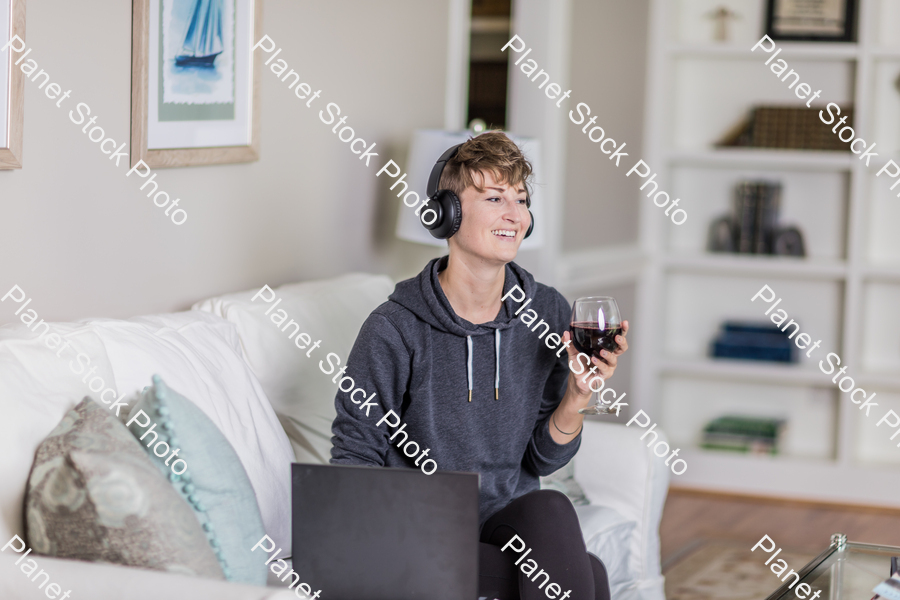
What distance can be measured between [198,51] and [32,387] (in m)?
0.91

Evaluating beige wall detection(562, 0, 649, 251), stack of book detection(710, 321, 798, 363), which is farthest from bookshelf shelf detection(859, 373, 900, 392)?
beige wall detection(562, 0, 649, 251)

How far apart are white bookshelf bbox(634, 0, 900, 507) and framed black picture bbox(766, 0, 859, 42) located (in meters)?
0.05

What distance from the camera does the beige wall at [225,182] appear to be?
1.62 m

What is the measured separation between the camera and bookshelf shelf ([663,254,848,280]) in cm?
356

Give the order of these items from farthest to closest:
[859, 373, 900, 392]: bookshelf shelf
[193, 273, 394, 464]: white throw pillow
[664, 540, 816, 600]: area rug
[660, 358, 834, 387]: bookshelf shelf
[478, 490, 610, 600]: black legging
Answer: [660, 358, 834, 387]: bookshelf shelf
[859, 373, 900, 392]: bookshelf shelf
[664, 540, 816, 600]: area rug
[193, 273, 394, 464]: white throw pillow
[478, 490, 610, 600]: black legging

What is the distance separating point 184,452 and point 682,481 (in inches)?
109

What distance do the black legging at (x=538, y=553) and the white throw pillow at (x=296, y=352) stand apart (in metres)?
0.52

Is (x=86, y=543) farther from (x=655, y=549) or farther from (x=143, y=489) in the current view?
(x=655, y=549)

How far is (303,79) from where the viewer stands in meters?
2.35

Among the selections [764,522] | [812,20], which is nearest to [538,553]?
[764,522]

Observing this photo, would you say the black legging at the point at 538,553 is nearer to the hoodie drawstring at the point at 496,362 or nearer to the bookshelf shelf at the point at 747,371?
the hoodie drawstring at the point at 496,362

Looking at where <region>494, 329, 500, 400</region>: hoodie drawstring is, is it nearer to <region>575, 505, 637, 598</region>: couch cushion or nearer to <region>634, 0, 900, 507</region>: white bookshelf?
<region>575, 505, 637, 598</region>: couch cushion

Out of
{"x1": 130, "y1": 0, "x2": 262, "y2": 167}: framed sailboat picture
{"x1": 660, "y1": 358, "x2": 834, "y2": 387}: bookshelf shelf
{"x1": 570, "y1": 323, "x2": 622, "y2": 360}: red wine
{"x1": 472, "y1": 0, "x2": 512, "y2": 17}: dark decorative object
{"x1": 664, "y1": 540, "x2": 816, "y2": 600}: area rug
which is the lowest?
{"x1": 664, "y1": 540, "x2": 816, "y2": 600}: area rug

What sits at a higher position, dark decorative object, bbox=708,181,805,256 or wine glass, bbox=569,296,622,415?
dark decorative object, bbox=708,181,805,256
